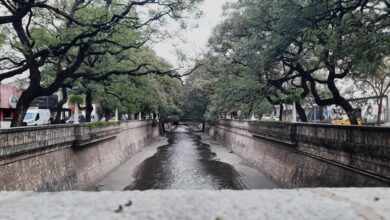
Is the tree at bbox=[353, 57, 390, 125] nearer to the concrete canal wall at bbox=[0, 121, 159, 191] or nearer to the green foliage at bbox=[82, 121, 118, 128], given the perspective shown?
the concrete canal wall at bbox=[0, 121, 159, 191]

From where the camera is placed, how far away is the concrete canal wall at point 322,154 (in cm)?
991

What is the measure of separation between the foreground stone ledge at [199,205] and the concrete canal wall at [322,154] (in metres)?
6.07

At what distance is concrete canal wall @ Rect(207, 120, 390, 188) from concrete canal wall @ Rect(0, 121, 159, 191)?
371 inches

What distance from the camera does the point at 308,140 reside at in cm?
1550

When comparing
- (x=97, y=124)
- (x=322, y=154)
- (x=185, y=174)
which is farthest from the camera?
(x=185, y=174)

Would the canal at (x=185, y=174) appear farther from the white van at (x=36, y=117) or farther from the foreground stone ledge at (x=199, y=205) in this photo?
the foreground stone ledge at (x=199, y=205)

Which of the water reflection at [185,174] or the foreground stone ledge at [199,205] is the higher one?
the foreground stone ledge at [199,205]

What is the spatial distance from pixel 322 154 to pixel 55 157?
32.4 feet

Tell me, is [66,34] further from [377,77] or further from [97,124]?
[377,77]

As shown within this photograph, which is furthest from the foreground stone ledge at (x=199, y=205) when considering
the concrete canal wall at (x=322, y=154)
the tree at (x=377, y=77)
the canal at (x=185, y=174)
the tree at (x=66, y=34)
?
the canal at (x=185, y=174)

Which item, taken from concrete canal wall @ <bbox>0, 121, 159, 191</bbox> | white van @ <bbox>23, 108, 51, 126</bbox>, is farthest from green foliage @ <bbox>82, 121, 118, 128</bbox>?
white van @ <bbox>23, 108, 51, 126</bbox>

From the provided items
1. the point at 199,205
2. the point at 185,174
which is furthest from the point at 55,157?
the point at 199,205

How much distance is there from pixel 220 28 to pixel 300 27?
15098 mm

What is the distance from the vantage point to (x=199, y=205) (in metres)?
3.71
